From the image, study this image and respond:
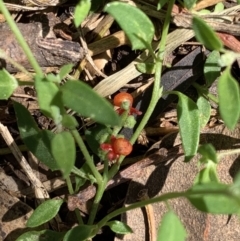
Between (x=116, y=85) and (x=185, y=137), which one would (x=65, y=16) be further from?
(x=185, y=137)

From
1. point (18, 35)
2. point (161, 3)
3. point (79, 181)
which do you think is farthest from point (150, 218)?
point (18, 35)

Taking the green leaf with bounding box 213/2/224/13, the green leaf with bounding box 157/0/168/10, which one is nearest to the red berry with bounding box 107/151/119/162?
the green leaf with bounding box 157/0/168/10

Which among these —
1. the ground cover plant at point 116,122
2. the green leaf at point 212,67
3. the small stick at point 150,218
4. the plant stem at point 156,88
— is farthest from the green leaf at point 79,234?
the green leaf at point 212,67

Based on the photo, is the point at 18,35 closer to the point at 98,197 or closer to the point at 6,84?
the point at 6,84

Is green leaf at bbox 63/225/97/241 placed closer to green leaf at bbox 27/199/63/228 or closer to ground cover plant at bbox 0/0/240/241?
ground cover plant at bbox 0/0/240/241

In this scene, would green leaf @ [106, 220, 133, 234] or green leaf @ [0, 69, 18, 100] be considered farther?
green leaf @ [106, 220, 133, 234]
